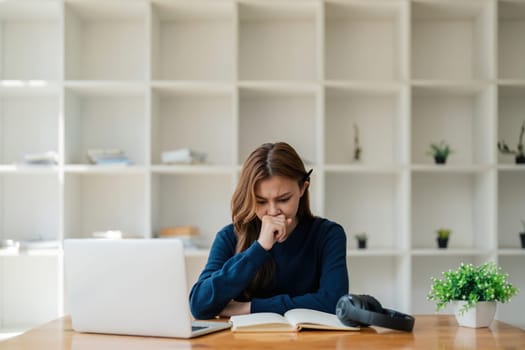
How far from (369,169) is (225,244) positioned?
4.65 ft

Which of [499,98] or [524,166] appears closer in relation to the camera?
[524,166]

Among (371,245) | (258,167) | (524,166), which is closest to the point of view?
(258,167)

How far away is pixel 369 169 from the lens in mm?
3666

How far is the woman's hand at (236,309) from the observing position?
85.4 inches

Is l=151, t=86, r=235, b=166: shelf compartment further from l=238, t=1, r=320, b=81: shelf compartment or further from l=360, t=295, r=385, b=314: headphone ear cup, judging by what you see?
l=360, t=295, r=385, b=314: headphone ear cup

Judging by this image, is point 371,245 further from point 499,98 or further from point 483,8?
point 483,8

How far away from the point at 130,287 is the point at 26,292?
2.48 metres

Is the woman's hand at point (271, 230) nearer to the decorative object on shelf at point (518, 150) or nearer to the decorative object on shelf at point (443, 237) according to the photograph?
the decorative object on shelf at point (443, 237)

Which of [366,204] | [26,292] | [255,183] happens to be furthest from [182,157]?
[255,183]

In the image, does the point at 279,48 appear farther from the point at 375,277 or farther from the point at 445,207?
the point at 375,277

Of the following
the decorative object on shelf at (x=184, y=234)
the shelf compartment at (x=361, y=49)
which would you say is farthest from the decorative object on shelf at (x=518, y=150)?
the decorative object on shelf at (x=184, y=234)

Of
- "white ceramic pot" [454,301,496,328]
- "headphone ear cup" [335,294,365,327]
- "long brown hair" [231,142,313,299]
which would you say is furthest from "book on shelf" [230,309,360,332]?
"long brown hair" [231,142,313,299]

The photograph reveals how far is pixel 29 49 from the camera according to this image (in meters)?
4.06

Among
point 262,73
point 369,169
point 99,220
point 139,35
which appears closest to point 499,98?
point 369,169
